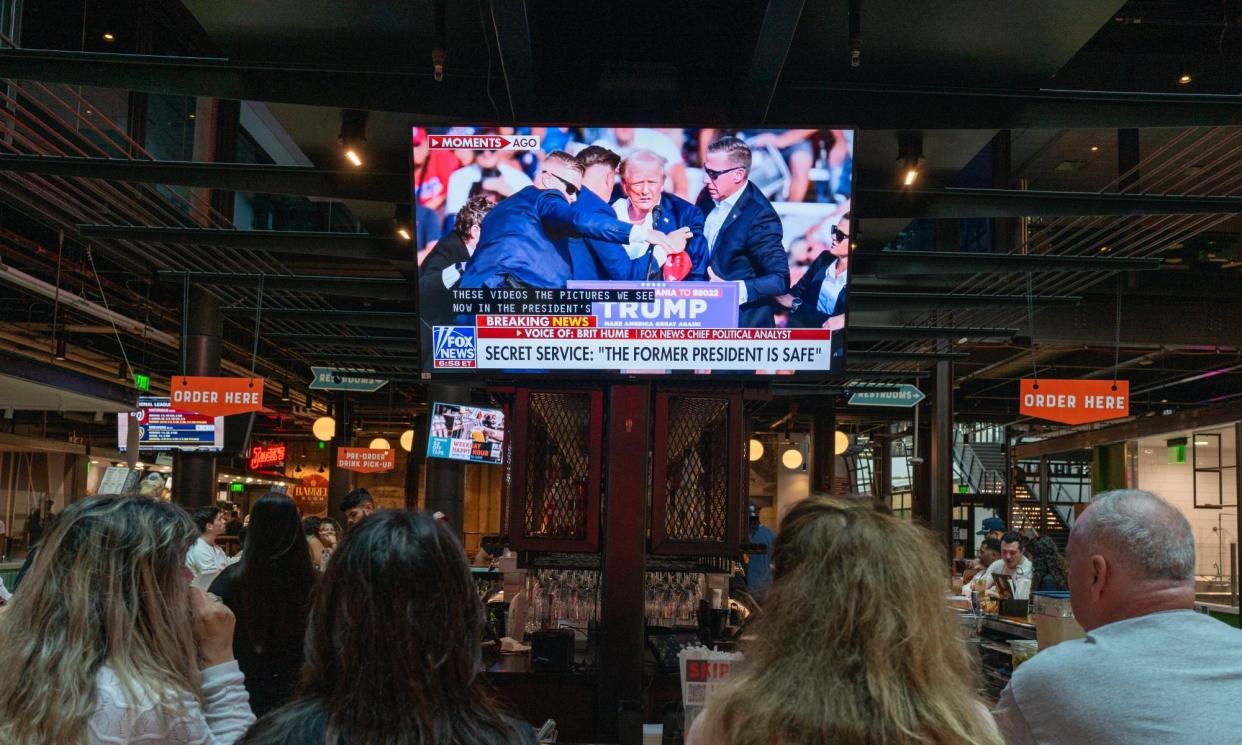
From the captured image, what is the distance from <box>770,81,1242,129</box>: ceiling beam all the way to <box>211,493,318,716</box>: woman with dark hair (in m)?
3.79

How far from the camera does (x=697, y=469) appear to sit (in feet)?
18.1

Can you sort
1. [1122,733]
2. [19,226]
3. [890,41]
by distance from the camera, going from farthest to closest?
[19,226]
[890,41]
[1122,733]

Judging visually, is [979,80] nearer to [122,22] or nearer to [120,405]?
[122,22]

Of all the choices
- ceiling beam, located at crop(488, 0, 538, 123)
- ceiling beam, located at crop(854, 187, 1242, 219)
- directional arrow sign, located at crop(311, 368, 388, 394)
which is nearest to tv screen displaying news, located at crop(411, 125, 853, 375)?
ceiling beam, located at crop(488, 0, 538, 123)

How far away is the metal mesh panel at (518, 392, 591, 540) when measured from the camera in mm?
5402

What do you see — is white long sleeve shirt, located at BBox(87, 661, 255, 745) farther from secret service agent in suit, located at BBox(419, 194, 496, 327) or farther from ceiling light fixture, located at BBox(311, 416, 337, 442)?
ceiling light fixture, located at BBox(311, 416, 337, 442)

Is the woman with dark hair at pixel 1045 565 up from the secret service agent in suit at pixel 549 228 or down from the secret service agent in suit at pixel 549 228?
down

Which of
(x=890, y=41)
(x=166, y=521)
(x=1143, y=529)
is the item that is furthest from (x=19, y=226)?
(x=1143, y=529)

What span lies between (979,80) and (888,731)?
5.00 m

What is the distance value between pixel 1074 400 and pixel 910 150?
512 centimetres

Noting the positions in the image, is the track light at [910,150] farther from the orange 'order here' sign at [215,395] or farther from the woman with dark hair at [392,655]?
the orange 'order here' sign at [215,395]

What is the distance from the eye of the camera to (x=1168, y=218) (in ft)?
27.1

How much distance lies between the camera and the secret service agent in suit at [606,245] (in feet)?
15.4

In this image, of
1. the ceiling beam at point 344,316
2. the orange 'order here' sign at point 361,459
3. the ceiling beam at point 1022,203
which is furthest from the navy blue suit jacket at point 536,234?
the orange 'order here' sign at point 361,459
